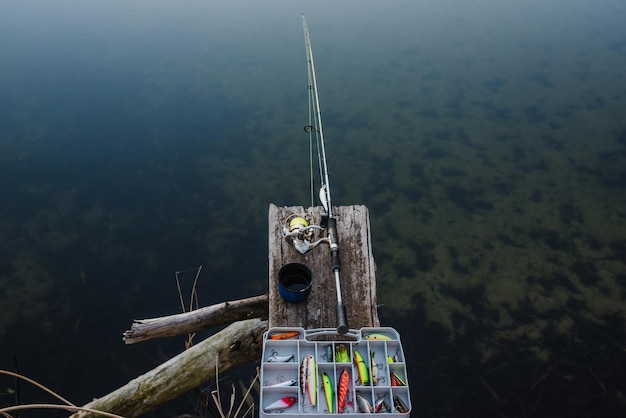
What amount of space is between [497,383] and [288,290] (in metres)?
3.03

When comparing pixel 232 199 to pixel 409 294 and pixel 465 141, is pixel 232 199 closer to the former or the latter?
pixel 409 294

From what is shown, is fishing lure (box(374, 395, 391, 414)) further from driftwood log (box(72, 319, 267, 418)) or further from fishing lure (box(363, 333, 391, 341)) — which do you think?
driftwood log (box(72, 319, 267, 418))

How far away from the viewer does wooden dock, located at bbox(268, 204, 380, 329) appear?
2711 mm

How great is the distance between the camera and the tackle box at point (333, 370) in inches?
85.5

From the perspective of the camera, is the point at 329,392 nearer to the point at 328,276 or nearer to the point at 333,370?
the point at 333,370

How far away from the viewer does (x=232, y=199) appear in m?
6.48

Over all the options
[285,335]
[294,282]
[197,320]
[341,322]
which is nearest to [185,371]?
[197,320]

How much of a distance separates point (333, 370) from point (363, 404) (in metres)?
0.22

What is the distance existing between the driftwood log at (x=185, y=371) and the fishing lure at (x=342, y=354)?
3.64 ft

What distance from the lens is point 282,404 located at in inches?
86.0

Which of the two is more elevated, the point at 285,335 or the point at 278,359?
the point at 285,335

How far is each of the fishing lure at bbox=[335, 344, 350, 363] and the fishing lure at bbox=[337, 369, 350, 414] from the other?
0.09 metres

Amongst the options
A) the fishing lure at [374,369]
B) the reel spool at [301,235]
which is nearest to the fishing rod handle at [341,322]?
the fishing lure at [374,369]

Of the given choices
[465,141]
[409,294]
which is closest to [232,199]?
[409,294]
